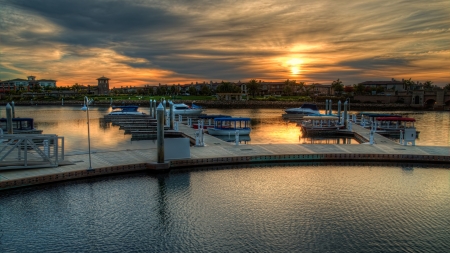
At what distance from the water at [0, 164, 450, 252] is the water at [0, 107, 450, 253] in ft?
0.15

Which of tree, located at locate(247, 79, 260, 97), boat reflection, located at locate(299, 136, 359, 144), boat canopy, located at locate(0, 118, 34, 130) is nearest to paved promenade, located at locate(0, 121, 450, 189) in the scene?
boat reflection, located at locate(299, 136, 359, 144)

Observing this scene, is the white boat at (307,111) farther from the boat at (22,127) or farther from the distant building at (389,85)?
the distant building at (389,85)

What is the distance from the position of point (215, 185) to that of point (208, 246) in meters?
7.93

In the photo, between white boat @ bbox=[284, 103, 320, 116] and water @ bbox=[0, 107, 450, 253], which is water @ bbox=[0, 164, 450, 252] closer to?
water @ bbox=[0, 107, 450, 253]

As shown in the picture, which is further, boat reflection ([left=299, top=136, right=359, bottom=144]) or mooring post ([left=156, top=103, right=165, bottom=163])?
boat reflection ([left=299, top=136, right=359, bottom=144])

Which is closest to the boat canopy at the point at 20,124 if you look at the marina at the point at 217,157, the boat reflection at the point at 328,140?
the marina at the point at 217,157

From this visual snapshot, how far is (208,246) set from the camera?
13.5 m

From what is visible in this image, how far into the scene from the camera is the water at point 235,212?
13703mm

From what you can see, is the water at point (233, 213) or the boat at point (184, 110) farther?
the boat at point (184, 110)

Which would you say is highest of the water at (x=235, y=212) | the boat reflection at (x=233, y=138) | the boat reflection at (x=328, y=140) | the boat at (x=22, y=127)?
the boat at (x=22, y=127)

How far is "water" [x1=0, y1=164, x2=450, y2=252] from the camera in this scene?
13.7 m

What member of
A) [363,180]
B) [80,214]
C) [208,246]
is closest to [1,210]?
[80,214]

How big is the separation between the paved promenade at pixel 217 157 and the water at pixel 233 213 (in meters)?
0.81

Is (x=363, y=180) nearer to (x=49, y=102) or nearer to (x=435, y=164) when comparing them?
(x=435, y=164)
